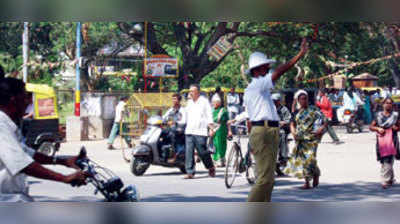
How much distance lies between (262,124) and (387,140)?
3771mm

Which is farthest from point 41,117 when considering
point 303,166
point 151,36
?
point 303,166

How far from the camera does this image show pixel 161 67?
20.8m

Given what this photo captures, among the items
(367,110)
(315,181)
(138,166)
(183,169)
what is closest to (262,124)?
(315,181)

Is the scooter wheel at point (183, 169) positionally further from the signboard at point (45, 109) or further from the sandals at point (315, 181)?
the signboard at point (45, 109)

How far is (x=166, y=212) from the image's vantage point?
24.9 feet

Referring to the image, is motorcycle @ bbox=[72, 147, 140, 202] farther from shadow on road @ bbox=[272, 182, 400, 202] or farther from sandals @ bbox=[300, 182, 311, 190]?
sandals @ bbox=[300, 182, 311, 190]

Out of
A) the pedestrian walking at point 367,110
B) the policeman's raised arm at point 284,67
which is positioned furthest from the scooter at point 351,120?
the policeman's raised arm at point 284,67

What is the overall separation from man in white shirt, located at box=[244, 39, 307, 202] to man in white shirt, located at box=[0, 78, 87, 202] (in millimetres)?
3145

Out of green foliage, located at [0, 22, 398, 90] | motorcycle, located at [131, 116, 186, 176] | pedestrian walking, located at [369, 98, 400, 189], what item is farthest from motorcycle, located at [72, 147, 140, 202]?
green foliage, located at [0, 22, 398, 90]

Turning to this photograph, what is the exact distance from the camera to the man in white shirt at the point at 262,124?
6.45m

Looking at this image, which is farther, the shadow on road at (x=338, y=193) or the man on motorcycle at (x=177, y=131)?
the man on motorcycle at (x=177, y=131)

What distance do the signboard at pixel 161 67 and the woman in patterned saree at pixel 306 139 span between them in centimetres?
1129

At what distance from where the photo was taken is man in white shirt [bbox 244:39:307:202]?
645 centimetres

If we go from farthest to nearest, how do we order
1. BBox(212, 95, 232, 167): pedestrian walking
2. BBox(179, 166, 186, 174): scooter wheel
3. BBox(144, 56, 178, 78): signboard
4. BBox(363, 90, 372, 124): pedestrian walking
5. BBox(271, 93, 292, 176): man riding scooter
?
BBox(363, 90, 372, 124): pedestrian walking, BBox(144, 56, 178, 78): signboard, BBox(212, 95, 232, 167): pedestrian walking, BBox(179, 166, 186, 174): scooter wheel, BBox(271, 93, 292, 176): man riding scooter
